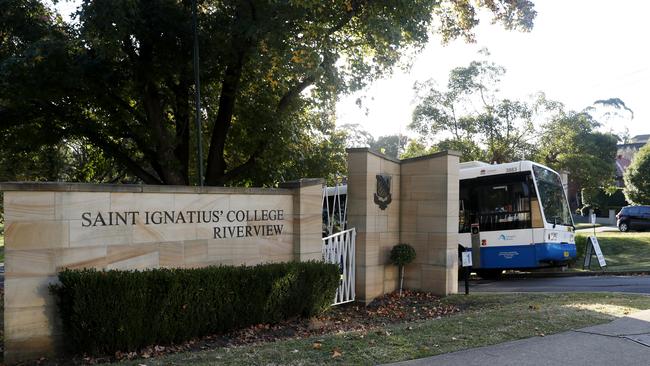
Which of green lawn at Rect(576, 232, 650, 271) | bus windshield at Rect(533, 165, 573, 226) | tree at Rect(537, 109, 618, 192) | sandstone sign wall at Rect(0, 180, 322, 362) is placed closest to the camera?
sandstone sign wall at Rect(0, 180, 322, 362)

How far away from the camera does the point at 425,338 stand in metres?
6.79

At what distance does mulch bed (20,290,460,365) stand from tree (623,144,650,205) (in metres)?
30.7

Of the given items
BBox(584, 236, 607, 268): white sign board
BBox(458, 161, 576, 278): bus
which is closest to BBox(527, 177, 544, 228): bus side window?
BBox(458, 161, 576, 278): bus

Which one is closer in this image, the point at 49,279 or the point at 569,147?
the point at 49,279

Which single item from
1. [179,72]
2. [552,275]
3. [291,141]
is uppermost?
[179,72]

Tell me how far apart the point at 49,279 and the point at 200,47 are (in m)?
7.93

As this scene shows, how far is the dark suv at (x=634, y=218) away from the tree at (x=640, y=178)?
228 inches

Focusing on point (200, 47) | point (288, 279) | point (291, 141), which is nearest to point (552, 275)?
point (291, 141)

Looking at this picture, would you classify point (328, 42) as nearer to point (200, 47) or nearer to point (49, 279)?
point (200, 47)

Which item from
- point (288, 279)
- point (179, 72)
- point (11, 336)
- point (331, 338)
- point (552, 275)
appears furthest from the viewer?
point (552, 275)

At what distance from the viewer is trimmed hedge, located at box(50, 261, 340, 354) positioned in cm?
651

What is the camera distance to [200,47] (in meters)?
13.2

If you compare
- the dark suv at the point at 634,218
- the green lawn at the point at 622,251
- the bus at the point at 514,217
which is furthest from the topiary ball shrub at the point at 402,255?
the dark suv at the point at 634,218

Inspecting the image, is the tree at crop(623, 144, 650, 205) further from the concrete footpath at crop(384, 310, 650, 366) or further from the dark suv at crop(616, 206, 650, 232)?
the concrete footpath at crop(384, 310, 650, 366)
